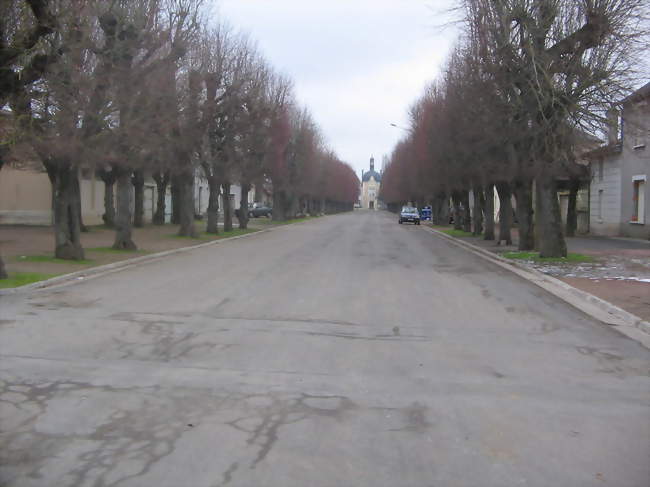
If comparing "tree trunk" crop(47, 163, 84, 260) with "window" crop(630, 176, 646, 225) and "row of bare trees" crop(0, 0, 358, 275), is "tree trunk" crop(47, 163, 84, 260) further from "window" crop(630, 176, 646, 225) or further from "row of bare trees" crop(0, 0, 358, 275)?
"window" crop(630, 176, 646, 225)

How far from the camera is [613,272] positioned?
15719mm

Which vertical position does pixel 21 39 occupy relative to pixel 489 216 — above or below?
above

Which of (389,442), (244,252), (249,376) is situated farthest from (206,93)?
(389,442)

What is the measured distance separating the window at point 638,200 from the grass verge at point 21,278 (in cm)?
2409

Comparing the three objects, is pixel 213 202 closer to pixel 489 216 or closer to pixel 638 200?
pixel 489 216

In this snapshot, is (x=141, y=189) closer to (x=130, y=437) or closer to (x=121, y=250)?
(x=121, y=250)

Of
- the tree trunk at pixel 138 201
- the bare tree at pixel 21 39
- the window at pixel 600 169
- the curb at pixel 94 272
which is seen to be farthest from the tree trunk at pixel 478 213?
the bare tree at pixel 21 39

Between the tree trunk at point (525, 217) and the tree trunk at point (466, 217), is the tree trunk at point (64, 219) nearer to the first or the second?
the tree trunk at point (525, 217)

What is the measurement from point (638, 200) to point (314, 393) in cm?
2683

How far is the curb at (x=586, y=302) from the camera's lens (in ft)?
30.9

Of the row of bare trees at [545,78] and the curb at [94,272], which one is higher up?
the row of bare trees at [545,78]

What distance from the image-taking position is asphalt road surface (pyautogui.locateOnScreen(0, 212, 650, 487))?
4195 millimetres

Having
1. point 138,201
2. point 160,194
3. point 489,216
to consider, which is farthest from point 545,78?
point 160,194

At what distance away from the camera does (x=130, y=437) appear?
4648 millimetres
